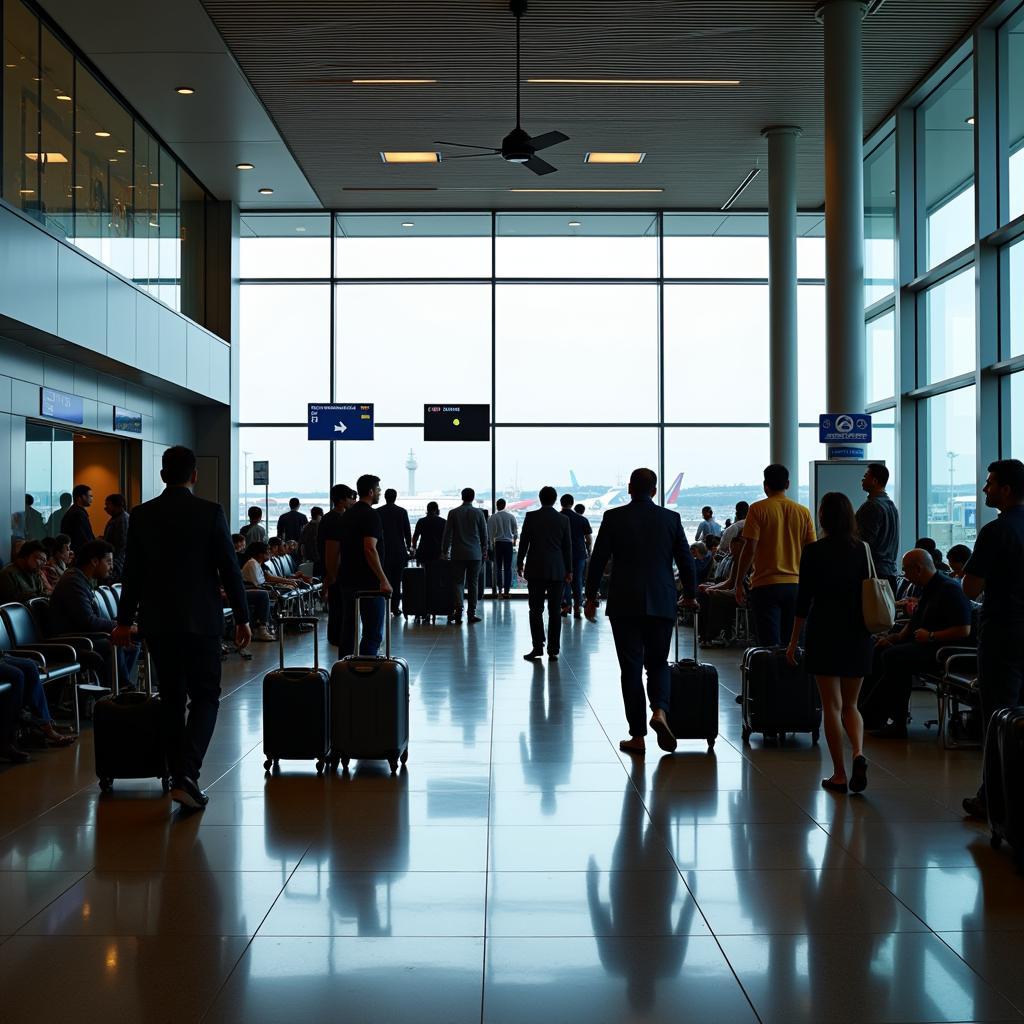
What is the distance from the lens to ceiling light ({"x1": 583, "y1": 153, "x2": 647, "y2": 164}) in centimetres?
1844

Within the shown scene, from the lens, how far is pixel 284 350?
22156mm

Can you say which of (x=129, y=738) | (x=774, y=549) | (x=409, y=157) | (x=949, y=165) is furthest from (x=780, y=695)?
(x=409, y=157)

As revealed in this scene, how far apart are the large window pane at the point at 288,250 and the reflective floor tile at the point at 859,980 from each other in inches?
775

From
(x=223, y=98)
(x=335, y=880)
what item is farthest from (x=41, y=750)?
(x=223, y=98)

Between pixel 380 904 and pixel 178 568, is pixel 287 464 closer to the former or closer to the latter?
pixel 178 568

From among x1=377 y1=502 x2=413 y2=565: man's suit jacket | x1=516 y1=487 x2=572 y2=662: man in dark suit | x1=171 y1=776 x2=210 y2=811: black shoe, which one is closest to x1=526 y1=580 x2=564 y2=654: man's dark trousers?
x1=516 y1=487 x2=572 y2=662: man in dark suit

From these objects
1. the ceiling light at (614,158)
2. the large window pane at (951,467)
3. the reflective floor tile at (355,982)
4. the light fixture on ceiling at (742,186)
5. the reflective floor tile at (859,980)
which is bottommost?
the reflective floor tile at (355,982)

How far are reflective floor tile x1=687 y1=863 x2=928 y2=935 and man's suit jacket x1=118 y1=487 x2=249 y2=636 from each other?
2630 mm

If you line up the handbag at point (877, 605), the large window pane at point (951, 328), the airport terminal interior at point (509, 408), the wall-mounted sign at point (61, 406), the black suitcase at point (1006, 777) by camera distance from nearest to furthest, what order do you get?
the airport terminal interior at point (509, 408) < the black suitcase at point (1006, 777) < the handbag at point (877, 605) < the wall-mounted sign at point (61, 406) < the large window pane at point (951, 328)

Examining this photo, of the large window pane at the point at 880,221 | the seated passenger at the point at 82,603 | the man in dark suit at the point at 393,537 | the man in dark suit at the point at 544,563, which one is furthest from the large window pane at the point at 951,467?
the seated passenger at the point at 82,603

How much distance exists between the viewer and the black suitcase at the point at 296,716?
662 cm

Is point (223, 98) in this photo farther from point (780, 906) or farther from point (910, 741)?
point (780, 906)

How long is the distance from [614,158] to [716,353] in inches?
194

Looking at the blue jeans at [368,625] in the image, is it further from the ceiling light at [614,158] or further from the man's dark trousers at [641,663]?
the ceiling light at [614,158]
